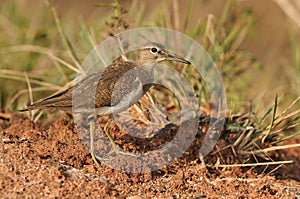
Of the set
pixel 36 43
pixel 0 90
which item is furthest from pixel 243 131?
pixel 36 43

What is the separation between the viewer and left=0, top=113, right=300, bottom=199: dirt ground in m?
3.84

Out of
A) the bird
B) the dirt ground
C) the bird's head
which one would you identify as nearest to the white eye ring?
the bird's head

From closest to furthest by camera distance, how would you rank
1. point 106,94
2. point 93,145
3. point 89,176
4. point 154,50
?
point 89,176 → point 93,145 → point 106,94 → point 154,50

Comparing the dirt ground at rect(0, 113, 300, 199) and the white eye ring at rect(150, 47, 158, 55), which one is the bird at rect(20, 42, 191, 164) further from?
the white eye ring at rect(150, 47, 158, 55)

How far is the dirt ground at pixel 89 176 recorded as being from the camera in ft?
12.6

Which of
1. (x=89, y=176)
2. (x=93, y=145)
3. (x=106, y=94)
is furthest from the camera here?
(x=106, y=94)

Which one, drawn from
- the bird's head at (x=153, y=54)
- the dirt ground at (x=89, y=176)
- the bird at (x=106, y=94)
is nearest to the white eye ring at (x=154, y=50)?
the bird's head at (x=153, y=54)

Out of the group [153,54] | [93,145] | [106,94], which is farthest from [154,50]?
[93,145]

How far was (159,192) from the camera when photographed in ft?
13.5

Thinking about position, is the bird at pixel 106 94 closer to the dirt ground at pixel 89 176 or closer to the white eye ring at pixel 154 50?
the dirt ground at pixel 89 176

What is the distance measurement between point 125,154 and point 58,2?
25.3ft

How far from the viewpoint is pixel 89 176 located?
4.07 m

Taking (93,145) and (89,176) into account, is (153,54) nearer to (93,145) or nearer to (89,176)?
(93,145)

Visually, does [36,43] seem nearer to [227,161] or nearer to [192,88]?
[192,88]
